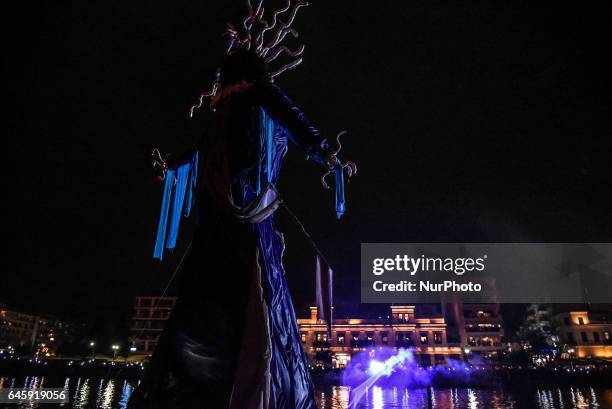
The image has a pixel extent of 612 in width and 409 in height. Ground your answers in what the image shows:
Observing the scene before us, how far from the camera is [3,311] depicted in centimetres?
9238

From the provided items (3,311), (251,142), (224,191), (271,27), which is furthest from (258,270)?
(3,311)

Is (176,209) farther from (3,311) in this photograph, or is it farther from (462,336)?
(3,311)

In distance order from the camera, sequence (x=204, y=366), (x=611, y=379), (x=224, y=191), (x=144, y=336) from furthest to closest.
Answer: (x=144, y=336) < (x=611, y=379) < (x=224, y=191) < (x=204, y=366)

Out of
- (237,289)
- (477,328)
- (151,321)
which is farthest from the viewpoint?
(477,328)

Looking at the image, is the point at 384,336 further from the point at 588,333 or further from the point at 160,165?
the point at 160,165

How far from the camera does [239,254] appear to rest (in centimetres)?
484

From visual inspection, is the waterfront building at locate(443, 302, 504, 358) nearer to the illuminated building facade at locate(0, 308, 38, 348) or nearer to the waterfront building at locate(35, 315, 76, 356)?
the illuminated building facade at locate(0, 308, 38, 348)

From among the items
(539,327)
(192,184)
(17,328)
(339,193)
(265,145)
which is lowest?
(339,193)

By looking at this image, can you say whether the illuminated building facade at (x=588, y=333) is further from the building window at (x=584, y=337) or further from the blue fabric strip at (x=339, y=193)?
the blue fabric strip at (x=339, y=193)

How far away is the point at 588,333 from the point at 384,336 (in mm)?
36135

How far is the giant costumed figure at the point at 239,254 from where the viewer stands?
4293 mm

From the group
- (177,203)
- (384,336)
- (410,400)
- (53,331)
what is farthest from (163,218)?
(53,331)

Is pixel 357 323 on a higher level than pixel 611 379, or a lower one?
higher

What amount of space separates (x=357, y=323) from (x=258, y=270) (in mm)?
80754
